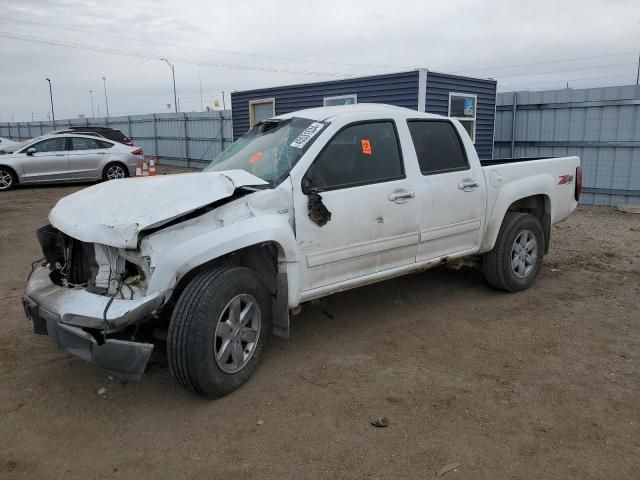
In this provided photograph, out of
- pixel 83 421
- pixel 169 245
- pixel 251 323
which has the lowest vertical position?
pixel 83 421

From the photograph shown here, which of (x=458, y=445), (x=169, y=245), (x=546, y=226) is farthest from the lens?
(x=546, y=226)

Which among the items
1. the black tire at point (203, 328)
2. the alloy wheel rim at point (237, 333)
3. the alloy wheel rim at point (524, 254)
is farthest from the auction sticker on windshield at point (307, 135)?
the alloy wheel rim at point (524, 254)

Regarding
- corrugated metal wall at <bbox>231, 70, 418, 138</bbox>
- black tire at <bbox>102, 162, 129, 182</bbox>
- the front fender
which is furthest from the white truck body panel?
black tire at <bbox>102, 162, 129, 182</bbox>

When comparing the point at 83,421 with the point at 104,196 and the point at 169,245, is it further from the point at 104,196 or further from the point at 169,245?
the point at 104,196

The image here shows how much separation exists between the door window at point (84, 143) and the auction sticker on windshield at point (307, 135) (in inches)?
506

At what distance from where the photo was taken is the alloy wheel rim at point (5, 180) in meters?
14.7

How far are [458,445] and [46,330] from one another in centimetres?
263

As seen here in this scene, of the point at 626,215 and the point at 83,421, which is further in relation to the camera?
the point at 626,215

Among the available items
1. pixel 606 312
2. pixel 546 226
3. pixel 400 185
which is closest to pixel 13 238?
pixel 400 185

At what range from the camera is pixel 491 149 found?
1430 cm

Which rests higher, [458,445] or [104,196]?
[104,196]

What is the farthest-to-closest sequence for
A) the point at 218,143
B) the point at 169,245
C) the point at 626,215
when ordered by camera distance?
1. the point at 218,143
2. the point at 626,215
3. the point at 169,245

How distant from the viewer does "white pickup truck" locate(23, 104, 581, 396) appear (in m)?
3.32

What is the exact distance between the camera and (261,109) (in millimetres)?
16719
